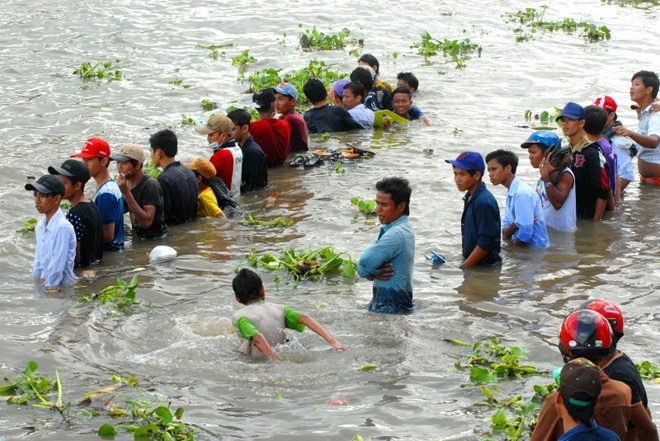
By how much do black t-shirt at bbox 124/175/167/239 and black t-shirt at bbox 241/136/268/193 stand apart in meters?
1.88

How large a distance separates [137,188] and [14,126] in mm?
5426

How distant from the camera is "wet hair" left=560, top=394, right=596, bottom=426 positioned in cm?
466

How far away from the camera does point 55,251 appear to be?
9.23 meters

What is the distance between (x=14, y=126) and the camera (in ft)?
50.1

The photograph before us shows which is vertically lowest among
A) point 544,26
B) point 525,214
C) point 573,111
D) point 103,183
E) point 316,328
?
point 316,328

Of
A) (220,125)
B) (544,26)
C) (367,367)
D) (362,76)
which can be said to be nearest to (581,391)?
(367,367)

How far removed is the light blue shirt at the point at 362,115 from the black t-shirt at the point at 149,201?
17.5ft

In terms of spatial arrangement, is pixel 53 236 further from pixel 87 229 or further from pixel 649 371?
pixel 649 371

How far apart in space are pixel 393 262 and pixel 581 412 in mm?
3877

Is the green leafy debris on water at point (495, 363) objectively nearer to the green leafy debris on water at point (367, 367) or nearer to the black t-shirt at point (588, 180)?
the green leafy debris on water at point (367, 367)

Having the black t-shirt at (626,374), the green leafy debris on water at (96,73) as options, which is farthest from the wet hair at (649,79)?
the green leafy debris on water at (96,73)

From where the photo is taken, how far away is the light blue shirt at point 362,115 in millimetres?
15812

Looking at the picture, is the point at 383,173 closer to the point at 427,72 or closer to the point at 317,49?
the point at 427,72

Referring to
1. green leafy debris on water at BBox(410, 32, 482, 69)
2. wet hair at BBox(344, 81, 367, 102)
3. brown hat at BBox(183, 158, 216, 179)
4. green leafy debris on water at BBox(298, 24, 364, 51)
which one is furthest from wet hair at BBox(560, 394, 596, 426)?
green leafy debris on water at BBox(298, 24, 364, 51)
